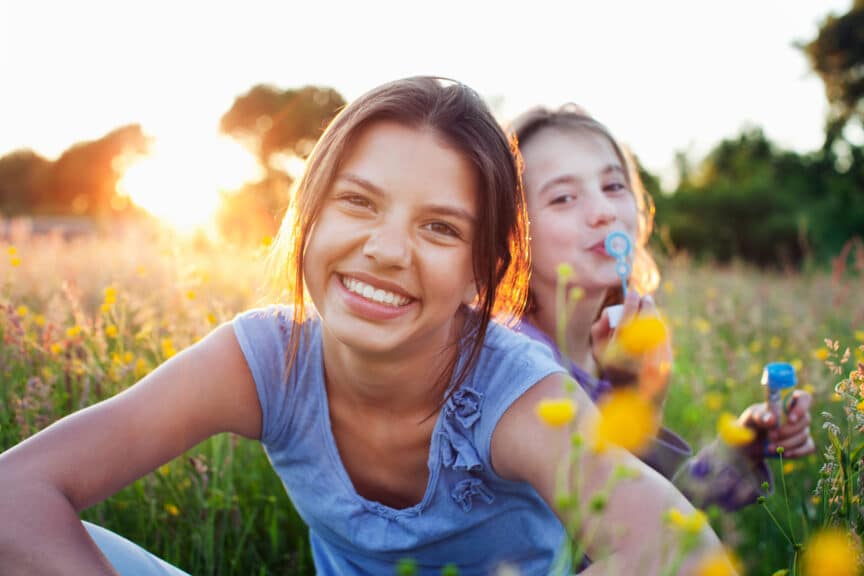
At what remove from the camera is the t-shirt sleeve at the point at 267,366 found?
1.51m

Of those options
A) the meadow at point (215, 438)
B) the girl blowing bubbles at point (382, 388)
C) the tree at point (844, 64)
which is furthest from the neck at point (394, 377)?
the tree at point (844, 64)

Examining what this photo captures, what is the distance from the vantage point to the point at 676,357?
3.82m

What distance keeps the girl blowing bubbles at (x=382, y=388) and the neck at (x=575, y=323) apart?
0.61 metres

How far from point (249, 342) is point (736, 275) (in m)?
5.59

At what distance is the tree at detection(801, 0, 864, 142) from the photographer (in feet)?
56.4

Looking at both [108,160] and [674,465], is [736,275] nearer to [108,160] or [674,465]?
[674,465]

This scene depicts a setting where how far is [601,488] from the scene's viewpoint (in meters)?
1.11

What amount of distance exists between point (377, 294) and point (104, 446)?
1.88ft

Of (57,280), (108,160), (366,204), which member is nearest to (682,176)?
(57,280)

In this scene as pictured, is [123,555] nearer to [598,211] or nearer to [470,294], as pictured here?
[470,294]

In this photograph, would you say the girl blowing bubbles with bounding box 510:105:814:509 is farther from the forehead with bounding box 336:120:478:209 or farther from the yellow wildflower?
the yellow wildflower

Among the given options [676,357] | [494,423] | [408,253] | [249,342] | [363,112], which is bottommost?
[676,357]

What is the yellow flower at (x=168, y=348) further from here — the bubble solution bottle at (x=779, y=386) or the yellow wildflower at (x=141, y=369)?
the bubble solution bottle at (x=779, y=386)

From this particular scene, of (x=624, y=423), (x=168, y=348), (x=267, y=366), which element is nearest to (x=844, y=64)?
(x=168, y=348)
